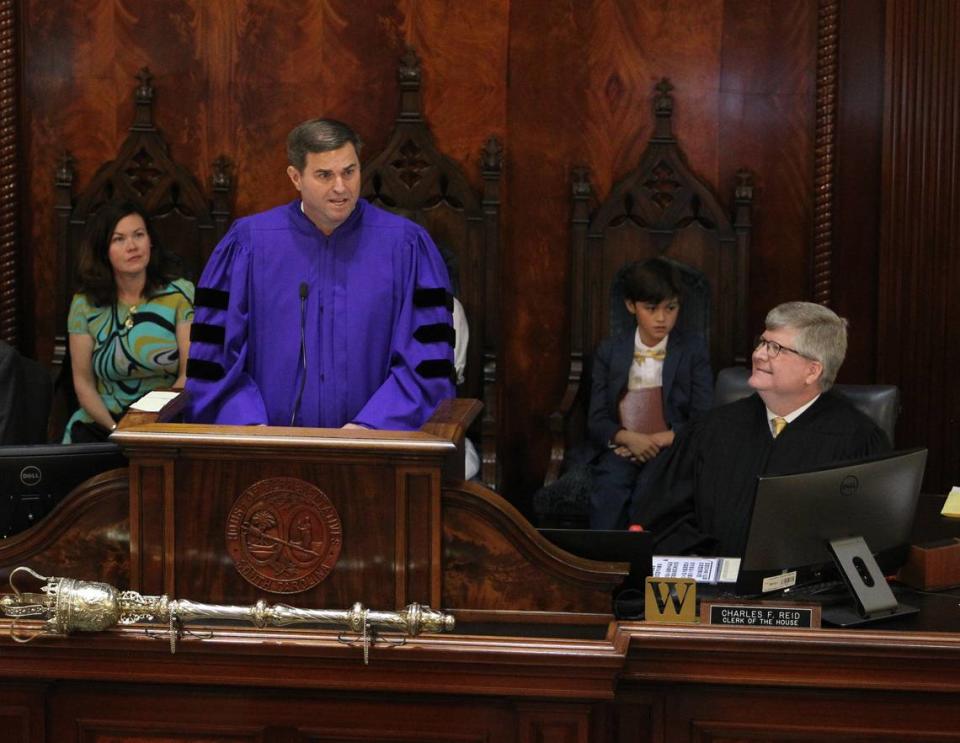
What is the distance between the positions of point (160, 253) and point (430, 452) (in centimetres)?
296

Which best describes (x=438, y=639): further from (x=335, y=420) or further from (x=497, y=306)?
(x=497, y=306)

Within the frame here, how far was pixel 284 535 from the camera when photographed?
8.64 ft

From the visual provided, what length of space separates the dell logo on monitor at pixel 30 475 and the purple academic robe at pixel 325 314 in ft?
2.24

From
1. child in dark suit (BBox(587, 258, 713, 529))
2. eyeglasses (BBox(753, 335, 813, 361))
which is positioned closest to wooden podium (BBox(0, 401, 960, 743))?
eyeglasses (BBox(753, 335, 813, 361))

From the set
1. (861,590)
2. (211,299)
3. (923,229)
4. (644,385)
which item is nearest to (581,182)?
(644,385)

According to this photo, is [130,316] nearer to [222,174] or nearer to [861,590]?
[222,174]

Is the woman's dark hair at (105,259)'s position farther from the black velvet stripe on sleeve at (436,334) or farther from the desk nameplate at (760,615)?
the desk nameplate at (760,615)

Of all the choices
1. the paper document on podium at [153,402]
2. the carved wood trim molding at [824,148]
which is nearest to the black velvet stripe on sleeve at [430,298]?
the paper document on podium at [153,402]

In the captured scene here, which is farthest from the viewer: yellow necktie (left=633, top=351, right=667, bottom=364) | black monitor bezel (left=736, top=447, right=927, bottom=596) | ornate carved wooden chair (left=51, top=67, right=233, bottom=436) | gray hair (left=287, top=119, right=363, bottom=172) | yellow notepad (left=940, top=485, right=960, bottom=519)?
ornate carved wooden chair (left=51, top=67, right=233, bottom=436)

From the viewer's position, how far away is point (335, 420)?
12.1 feet

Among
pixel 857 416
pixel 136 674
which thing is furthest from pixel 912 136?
pixel 136 674

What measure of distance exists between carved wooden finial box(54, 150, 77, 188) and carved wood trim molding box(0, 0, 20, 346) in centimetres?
18

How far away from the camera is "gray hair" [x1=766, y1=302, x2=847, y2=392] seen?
11.8 feet

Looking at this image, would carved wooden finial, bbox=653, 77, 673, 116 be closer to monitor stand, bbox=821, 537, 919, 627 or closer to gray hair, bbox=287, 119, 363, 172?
gray hair, bbox=287, 119, 363, 172
